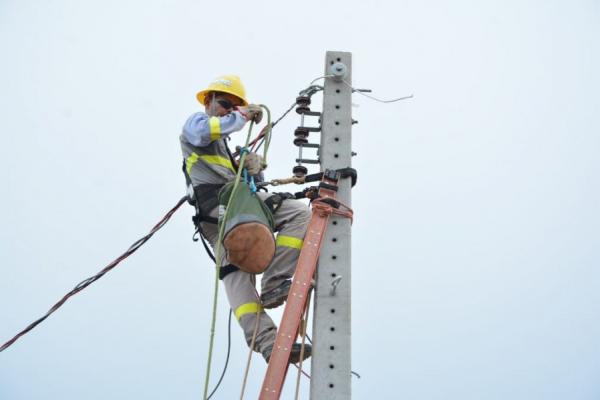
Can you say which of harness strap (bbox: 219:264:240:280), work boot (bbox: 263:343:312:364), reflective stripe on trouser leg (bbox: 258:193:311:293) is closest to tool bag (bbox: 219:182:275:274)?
reflective stripe on trouser leg (bbox: 258:193:311:293)

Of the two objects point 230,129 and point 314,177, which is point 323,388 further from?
point 230,129

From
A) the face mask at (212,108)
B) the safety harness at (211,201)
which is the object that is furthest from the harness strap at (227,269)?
the face mask at (212,108)

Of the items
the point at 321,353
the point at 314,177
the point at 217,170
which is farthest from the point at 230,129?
the point at 321,353

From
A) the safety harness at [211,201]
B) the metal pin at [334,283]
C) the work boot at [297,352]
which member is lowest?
the work boot at [297,352]

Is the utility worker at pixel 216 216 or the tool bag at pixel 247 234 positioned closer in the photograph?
the tool bag at pixel 247 234

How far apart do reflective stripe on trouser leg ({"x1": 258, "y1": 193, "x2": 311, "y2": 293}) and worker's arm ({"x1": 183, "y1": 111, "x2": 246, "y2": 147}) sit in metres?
0.71

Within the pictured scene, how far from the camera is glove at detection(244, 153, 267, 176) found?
5219 millimetres

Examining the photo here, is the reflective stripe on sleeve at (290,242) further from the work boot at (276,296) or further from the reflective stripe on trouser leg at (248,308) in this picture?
the reflective stripe on trouser leg at (248,308)

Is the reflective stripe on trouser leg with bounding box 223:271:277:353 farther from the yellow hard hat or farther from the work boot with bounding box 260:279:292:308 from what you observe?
the yellow hard hat

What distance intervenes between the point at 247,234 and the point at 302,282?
1.61 ft

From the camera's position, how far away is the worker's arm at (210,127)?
5.09 metres

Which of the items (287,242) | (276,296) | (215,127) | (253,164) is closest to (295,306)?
(276,296)

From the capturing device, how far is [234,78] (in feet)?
19.1

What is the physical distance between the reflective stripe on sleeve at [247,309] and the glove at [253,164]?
0.98m
